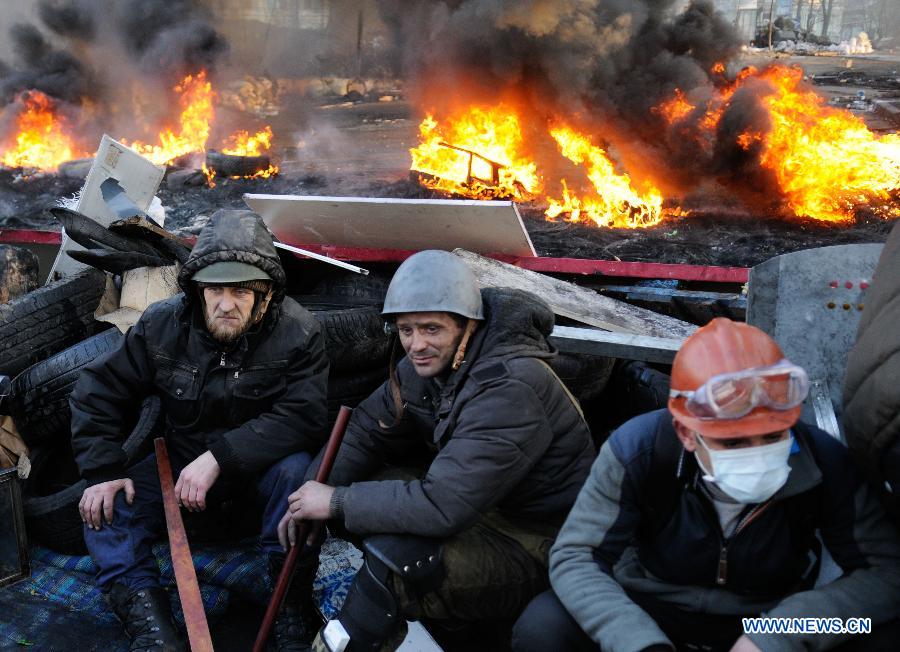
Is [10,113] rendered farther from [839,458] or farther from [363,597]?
[839,458]

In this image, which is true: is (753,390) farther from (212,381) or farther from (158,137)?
(158,137)

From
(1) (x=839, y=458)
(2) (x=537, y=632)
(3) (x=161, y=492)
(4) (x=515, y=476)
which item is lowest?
(3) (x=161, y=492)

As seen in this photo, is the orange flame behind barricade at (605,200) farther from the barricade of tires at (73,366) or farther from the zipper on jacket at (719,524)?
the zipper on jacket at (719,524)

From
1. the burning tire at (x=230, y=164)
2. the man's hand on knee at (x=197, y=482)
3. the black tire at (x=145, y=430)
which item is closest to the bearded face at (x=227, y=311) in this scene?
the man's hand on knee at (x=197, y=482)

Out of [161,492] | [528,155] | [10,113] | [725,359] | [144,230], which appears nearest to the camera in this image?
[725,359]

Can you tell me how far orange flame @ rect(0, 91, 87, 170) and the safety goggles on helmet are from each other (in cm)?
1749

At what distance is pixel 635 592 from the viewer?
96.5 inches

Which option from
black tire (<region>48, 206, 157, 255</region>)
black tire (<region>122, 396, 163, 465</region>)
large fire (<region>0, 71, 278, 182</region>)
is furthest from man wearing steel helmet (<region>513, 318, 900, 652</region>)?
large fire (<region>0, 71, 278, 182</region>)

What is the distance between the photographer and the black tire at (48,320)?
4719 mm

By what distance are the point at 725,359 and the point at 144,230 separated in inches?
174

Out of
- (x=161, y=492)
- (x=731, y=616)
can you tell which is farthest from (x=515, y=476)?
(x=161, y=492)

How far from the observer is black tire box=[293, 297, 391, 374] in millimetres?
4742

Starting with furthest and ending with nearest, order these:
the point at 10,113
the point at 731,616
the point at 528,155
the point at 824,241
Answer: the point at 10,113 < the point at 528,155 < the point at 824,241 < the point at 731,616

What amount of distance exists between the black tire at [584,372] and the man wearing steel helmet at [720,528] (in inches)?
69.3
